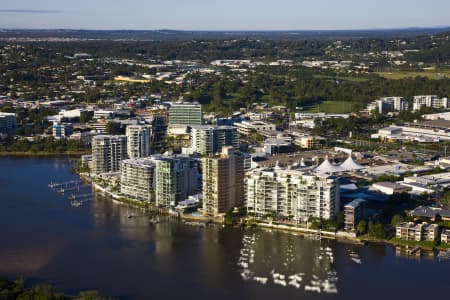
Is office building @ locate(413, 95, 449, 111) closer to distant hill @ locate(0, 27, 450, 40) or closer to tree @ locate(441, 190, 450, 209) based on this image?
tree @ locate(441, 190, 450, 209)

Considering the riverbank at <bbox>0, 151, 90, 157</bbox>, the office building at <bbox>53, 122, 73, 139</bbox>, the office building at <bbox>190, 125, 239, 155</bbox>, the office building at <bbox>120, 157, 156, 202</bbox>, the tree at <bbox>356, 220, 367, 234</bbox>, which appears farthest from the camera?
the office building at <bbox>53, 122, 73, 139</bbox>

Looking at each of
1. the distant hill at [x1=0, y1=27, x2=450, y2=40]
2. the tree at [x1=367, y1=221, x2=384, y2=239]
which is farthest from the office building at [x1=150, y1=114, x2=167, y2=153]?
the distant hill at [x1=0, y1=27, x2=450, y2=40]

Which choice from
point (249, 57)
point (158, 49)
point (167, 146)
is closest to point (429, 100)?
point (167, 146)

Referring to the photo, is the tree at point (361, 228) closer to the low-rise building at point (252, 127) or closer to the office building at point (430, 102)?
the low-rise building at point (252, 127)

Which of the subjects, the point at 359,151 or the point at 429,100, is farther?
the point at 429,100

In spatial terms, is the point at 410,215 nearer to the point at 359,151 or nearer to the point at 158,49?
the point at 359,151

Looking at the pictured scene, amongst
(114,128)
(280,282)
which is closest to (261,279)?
(280,282)
